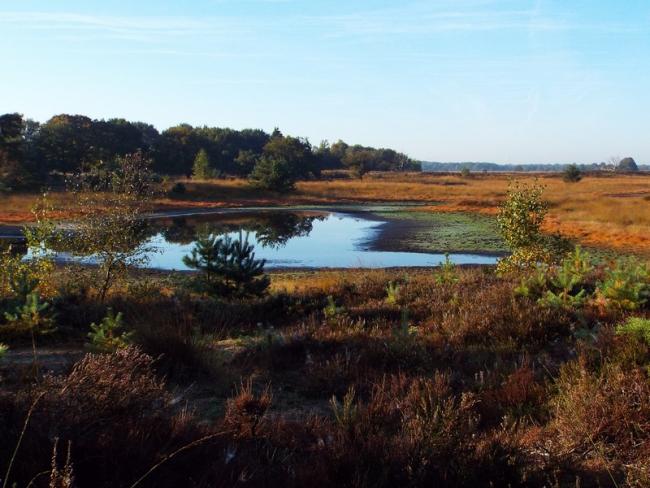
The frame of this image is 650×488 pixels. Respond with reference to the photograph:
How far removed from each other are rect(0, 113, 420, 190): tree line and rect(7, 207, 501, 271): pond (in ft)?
28.3

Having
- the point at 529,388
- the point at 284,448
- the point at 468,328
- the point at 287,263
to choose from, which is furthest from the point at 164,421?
the point at 287,263

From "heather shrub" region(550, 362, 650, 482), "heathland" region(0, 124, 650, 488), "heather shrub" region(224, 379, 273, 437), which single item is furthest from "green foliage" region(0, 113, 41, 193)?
"heather shrub" region(550, 362, 650, 482)

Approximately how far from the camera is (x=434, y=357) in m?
6.20

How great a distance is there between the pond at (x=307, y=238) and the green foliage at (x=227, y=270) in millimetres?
2386

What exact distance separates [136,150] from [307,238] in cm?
1159

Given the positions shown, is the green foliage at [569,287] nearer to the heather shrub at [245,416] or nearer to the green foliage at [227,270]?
the heather shrub at [245,416]

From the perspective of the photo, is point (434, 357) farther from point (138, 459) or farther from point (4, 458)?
point (4, 458)

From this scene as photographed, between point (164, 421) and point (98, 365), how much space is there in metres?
0.61

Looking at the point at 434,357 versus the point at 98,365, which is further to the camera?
the point at 434,357

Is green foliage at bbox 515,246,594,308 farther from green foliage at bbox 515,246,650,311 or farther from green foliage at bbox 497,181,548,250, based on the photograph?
green foliage at bbox 497,181,548,250

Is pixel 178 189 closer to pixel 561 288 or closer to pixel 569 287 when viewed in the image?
pixel 561 288

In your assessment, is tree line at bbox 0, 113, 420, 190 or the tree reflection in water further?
tree line at bbox 0, 113, 420, 190

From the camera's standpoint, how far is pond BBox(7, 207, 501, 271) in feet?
93.9

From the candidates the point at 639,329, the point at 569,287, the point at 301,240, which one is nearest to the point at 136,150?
the point at 301,240
